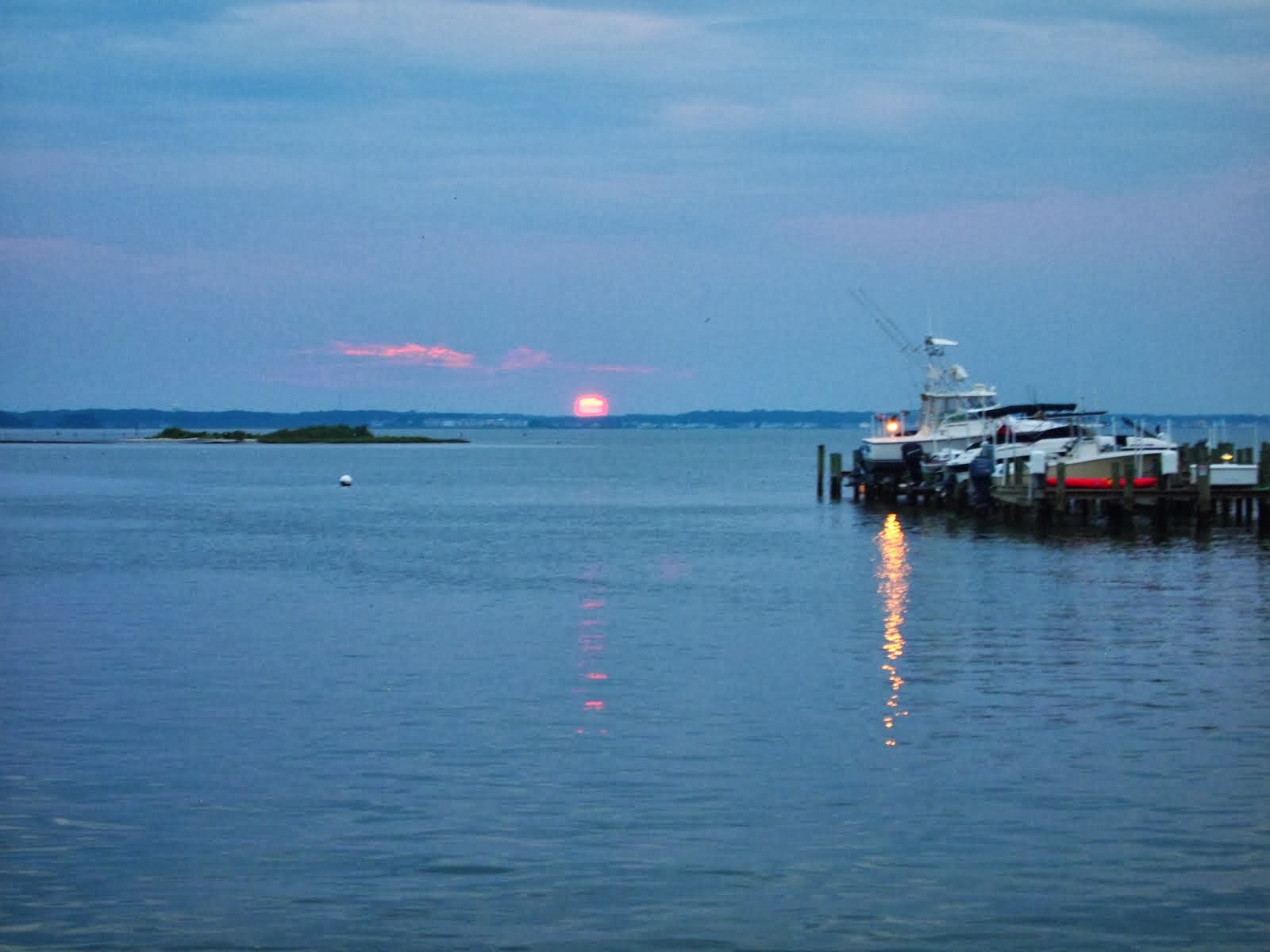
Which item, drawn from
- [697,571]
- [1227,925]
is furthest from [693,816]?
[697,571]

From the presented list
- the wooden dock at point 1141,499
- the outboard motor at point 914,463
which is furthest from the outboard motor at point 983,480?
the outboard motor at point 914,463

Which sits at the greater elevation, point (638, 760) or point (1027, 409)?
point (1027, 409)

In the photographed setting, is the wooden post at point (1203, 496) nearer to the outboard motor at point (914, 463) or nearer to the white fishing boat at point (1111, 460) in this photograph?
the white fishing boat at point (1111, 460)

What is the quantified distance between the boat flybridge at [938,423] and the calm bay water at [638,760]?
1085 inches

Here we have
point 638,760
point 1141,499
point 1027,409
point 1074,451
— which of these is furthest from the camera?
point 1027,409

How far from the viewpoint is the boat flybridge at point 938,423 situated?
73.0m

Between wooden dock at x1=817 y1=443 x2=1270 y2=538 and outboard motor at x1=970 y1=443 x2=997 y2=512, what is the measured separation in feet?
0.45

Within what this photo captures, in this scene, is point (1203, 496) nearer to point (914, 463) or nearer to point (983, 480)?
point (983, 480)

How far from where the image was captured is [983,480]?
6216 cm

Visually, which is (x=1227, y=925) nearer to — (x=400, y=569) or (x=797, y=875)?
(x=797, y=875)

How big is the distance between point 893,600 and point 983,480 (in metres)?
24.3

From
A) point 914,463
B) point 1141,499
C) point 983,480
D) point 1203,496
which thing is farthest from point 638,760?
point 914,463

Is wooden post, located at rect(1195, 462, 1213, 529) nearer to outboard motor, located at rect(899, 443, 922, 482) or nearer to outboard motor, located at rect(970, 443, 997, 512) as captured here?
outboard motor, located at rect(970, 443, 997, 512)

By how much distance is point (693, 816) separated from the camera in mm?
17438
